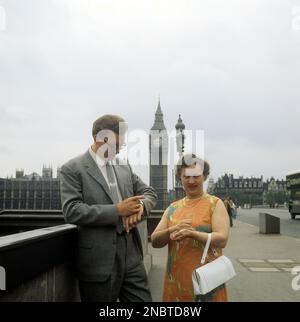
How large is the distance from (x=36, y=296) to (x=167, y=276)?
3.02ft

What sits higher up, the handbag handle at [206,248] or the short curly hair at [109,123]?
the short curly hair at [109,123]

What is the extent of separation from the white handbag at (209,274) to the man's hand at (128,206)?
52 cm

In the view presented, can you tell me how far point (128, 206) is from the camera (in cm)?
268

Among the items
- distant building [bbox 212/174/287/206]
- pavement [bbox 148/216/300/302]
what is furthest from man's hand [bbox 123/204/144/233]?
distant building [bbox 212/174/287/206]

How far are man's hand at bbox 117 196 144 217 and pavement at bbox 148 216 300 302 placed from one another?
11.4ft

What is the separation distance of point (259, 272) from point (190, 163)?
5.96 metres

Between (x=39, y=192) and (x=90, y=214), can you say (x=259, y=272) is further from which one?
(x=39, y=192)

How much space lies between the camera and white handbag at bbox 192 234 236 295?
252 centimetres

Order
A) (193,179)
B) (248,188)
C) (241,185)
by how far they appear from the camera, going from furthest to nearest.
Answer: (241,185) < (248,188) < (193,179)

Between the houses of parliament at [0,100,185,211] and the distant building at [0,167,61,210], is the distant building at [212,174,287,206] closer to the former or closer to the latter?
the houses of parliament at [0,100,185,211]

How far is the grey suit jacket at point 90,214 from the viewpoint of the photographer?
8.56 ft

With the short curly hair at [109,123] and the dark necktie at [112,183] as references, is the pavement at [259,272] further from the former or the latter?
the short curly hair at [109,123]

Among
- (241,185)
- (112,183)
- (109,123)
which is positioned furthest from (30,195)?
(109,123)

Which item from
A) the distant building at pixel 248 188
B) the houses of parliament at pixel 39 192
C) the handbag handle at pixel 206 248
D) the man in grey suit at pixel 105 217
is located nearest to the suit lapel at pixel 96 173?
the man in grey suit at pixel 105 217
